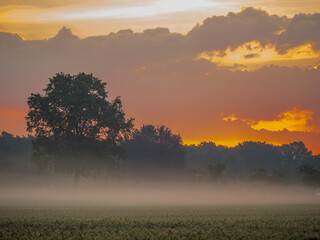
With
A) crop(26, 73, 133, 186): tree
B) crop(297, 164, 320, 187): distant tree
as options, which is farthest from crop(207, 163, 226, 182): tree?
crop(26, 73, 133, 186): tree

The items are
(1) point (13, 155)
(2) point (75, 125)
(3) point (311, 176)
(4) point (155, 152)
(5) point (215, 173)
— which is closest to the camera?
(2) point (75, 125)

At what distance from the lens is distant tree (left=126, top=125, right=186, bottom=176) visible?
463 ft

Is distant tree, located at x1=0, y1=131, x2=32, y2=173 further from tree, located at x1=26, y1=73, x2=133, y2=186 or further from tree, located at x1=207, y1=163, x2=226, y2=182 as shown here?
tree, located at x1=26, y1=73, x2=133, y2=186

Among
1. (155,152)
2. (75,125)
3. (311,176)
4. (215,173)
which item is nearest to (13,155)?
(155,152)

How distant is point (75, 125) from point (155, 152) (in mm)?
65030

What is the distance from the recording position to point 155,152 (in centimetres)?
14275

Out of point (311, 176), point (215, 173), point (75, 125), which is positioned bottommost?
point (311, 176)

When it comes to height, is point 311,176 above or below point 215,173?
below

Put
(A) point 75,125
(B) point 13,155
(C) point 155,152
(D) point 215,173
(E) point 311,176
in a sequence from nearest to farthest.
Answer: (A) point 75,125
(D) point 215,173
(E) point 311,176
(C) point 155,152
(B) point 13,155

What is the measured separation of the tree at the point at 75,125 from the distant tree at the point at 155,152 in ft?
188

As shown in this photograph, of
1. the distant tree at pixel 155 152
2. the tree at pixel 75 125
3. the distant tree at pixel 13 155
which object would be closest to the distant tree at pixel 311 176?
the distant tree at pixel 155 152

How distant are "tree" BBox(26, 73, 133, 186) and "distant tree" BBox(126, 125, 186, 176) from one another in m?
57.2

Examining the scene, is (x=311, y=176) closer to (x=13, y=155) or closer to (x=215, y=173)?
(x=215, y=173)

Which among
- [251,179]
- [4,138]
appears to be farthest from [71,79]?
[4,138]
